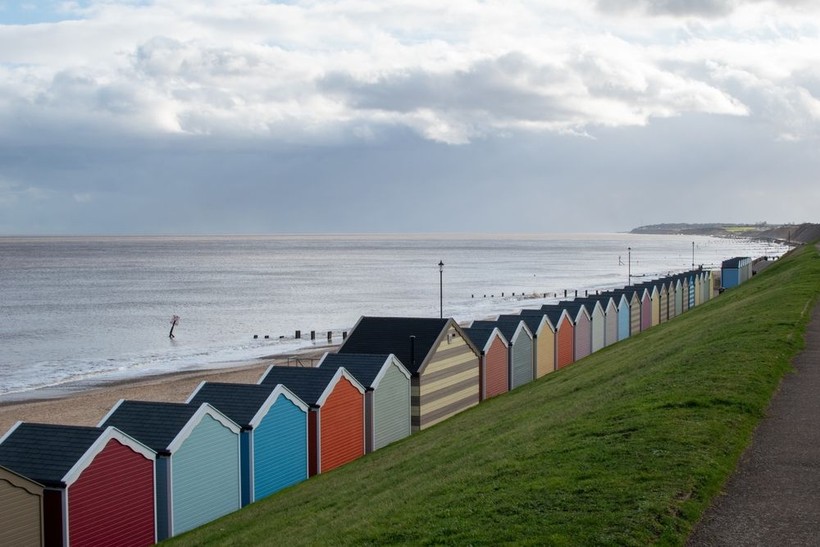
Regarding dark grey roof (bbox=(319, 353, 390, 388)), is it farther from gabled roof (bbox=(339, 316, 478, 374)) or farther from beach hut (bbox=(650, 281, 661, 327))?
beach hut (bbox=(650, 281, 661, 327))

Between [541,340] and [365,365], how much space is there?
1378cm

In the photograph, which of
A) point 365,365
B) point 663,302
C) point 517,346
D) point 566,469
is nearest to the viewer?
point 566,469

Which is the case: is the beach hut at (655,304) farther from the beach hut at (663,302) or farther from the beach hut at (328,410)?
the beach hut at (328,410)

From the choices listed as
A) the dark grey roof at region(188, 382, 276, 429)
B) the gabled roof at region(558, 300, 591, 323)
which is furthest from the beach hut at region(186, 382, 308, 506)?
the gabled roof at region(558, 300, 591, 323)

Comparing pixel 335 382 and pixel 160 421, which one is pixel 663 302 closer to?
pixel 335 382

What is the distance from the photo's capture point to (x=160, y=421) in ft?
61.3

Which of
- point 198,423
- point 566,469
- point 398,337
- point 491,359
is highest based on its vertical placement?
point 398,337

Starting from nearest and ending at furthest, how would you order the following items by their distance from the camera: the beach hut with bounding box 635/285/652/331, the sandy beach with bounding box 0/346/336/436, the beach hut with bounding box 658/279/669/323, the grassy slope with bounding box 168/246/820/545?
1. the grassy slope with bounding box 168/246/820/545
2. the sandy beach with bounding box 0/346/336/436
3. the beach hut with bounding box 635/285/652/331
4. the beach hut with bounding box 658/279/669/323

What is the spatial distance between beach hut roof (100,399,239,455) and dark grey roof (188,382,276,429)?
702mm

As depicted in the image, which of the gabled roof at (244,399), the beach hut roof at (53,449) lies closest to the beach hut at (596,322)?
the gabled roof at (244,399)

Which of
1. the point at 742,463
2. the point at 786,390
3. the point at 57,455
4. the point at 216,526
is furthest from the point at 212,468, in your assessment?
the point at 786,390

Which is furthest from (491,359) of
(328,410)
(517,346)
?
(328,410)

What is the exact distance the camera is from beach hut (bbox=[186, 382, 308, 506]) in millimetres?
20203

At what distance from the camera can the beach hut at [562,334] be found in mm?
39438
